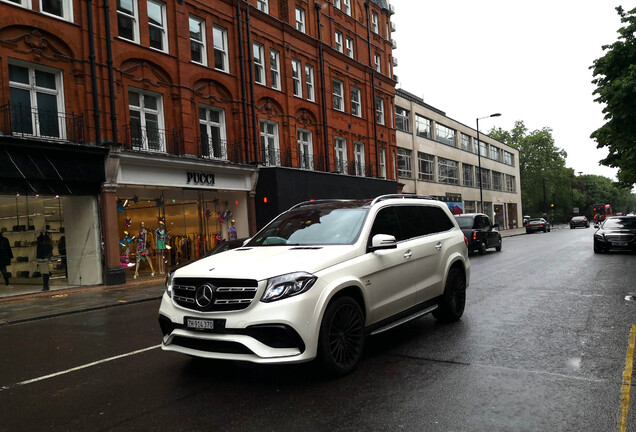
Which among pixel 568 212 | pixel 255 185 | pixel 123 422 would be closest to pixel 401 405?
pixel 123 422

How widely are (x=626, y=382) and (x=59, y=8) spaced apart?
1750 cm

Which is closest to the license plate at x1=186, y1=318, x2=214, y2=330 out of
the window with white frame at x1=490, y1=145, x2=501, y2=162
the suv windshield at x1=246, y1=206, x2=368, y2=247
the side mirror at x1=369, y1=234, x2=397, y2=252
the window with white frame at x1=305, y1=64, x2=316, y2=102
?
the suv windshield at x1=246, y1=206, x2=368, y2=247

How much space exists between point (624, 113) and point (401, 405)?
1875 cm

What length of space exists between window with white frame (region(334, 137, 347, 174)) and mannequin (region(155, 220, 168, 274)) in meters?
12.6

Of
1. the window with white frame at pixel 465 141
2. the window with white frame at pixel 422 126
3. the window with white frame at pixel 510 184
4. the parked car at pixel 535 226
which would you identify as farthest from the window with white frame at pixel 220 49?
the window with white frame at pixel 510 184

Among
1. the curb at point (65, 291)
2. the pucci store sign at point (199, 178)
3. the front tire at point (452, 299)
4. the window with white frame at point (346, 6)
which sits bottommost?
the curb at point (65, 291)

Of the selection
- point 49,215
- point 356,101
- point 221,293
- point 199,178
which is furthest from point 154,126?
point 356,101

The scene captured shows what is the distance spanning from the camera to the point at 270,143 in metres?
23.9

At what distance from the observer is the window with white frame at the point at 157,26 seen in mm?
18203

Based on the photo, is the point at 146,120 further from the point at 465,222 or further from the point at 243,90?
the point at 465,222

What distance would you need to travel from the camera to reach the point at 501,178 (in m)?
68.9

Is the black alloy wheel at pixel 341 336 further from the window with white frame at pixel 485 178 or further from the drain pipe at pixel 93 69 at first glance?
the window with white frame at pixel 485 178

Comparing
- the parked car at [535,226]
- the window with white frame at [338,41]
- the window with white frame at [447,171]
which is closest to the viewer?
the window with white frame at [338,41]

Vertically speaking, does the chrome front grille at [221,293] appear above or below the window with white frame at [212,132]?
below
